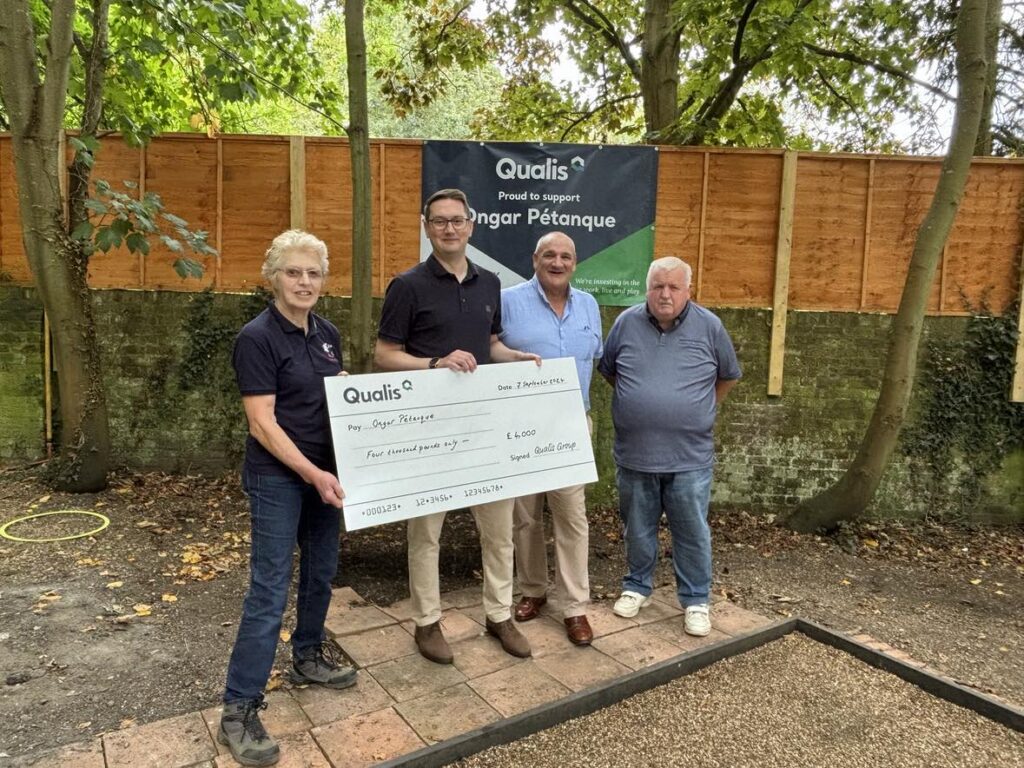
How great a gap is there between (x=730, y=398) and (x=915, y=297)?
1.65 metres

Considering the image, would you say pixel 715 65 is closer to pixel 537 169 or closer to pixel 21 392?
pixel 537 169

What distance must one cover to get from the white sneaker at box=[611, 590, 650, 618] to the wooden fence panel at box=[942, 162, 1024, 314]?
14.4 feet

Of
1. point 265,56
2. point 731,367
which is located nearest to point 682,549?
point 731,367

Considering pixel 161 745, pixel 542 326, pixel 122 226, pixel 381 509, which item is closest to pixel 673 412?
pixel 542 326

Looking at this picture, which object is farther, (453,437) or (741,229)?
(741,229)

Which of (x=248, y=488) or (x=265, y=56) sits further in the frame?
(x=265, y=56)

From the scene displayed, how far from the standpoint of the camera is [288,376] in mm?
2439

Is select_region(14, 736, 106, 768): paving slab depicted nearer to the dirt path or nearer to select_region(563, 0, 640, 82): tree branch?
the dirt path

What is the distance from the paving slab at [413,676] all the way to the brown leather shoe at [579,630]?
2.03 ft

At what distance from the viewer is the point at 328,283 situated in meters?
6.25

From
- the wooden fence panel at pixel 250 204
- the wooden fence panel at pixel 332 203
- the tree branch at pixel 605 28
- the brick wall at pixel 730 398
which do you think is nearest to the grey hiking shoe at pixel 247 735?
the brick wall at pixel 730 398

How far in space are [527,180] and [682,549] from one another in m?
3.62

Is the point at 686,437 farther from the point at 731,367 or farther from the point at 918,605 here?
the point at 918,605

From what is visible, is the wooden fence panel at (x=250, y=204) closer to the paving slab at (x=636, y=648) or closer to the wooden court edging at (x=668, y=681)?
the paving slab at (x=636, y=648)
